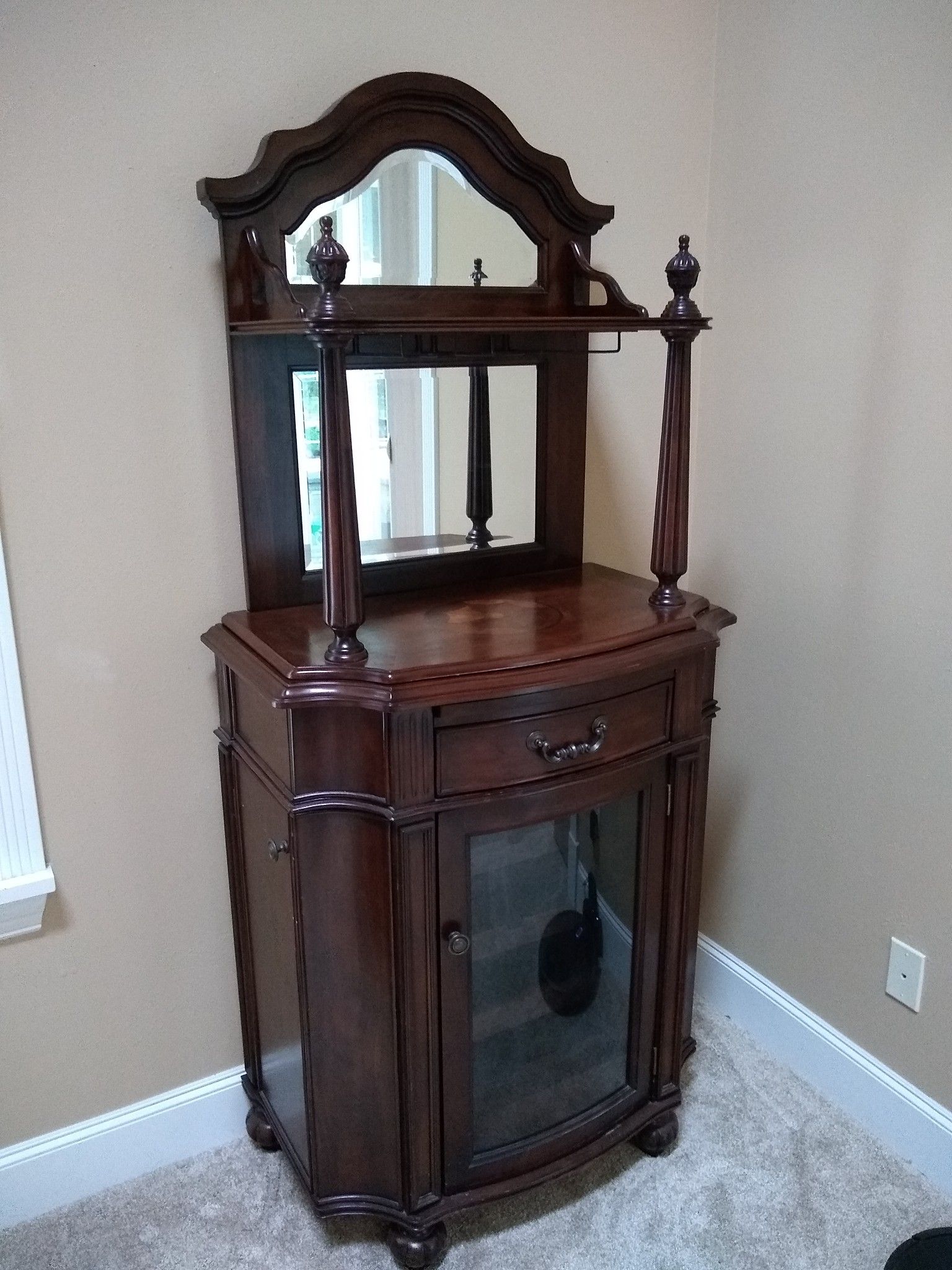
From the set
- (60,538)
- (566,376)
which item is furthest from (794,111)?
(60,538)

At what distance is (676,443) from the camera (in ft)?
4.71

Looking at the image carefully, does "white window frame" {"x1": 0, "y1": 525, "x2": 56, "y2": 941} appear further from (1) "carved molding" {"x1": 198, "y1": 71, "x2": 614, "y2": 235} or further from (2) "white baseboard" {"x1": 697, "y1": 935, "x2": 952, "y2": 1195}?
(2) "white baseboard" {"x1": 697, "y1": 935, "x2": 952, "y2": 1195}

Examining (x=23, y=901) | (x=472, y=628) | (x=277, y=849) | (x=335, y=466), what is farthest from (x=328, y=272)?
(x=23, y=901)

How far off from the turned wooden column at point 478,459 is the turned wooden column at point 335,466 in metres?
0.41

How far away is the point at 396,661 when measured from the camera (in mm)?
1238

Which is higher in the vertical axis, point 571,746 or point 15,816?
point 571,746

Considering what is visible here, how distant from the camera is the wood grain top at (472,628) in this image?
1.23 meters

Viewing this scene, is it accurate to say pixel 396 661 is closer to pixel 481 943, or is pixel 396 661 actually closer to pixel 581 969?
pixel 481 943

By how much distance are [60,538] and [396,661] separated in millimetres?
523

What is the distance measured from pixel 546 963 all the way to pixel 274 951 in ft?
1.31

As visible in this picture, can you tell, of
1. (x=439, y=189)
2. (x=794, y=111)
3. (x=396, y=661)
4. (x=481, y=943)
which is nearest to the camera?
(x=396, y=661)

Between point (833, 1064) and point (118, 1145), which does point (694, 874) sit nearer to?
point (833, 1064)

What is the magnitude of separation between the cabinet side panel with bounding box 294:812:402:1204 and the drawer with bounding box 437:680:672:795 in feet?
0.42

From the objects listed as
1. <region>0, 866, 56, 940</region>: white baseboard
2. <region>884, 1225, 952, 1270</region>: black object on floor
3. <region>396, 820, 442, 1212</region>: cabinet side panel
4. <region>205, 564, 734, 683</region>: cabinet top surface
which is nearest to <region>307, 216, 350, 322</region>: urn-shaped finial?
<region>205, 564, 734, 683</region>: cabinet top surface
